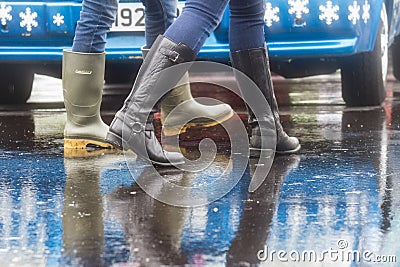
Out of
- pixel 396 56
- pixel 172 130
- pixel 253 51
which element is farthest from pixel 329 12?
pixel 396 56

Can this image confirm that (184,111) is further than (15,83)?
No

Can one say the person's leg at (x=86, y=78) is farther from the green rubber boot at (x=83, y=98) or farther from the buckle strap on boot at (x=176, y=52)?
the buckle strap on boot at (x=176, y=52)

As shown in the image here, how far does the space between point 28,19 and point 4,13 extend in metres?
0.12

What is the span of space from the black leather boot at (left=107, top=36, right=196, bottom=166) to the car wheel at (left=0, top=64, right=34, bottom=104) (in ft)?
8.19

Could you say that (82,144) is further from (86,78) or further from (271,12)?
(271,12)

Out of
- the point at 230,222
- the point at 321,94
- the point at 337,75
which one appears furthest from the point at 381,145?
the point at 337,75

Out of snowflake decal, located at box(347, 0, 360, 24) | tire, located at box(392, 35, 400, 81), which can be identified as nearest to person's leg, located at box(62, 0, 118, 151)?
snowflake decal, located at box(347, 0, 360, 24)

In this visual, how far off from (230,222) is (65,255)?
1.61ft

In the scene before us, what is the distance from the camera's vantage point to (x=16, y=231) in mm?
2342

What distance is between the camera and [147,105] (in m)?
3.25

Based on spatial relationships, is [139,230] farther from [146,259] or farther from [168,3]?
[168,3]

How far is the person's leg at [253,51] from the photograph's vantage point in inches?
138

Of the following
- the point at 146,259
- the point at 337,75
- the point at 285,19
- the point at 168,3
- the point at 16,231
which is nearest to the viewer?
the point at 146,259

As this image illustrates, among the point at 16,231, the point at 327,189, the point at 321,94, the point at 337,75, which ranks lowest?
the point at 337,75
